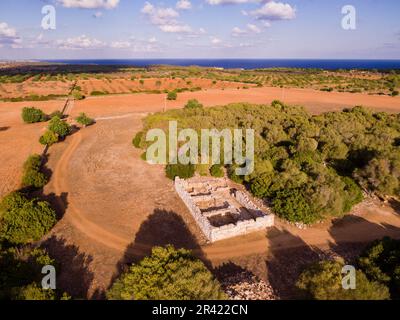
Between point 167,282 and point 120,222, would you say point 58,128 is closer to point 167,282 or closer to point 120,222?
point 120,222

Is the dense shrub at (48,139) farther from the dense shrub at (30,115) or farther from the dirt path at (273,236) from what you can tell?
the dirt path at (273,236)

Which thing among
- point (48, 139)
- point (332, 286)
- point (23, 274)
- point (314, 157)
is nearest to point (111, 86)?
point (48, 139)

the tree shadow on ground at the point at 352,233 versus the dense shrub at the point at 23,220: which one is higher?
the dense shrub at the point at 23,220

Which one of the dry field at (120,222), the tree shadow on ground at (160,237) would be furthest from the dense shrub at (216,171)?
the tree shadow on ground at (160,237)

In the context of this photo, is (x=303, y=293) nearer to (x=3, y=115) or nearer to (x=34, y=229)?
(x=34, y=229)

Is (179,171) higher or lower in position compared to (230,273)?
higher

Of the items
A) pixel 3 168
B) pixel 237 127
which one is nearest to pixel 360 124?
pixel 237 127
